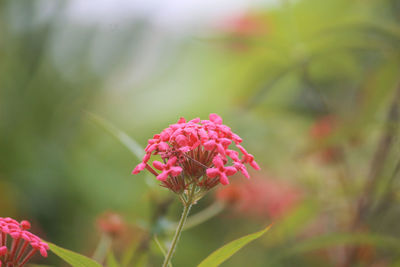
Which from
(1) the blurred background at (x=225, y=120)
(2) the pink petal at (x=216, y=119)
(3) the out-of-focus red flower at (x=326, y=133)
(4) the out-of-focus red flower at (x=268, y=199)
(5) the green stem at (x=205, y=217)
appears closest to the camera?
(2) the pink petal at (x=216, y=119)

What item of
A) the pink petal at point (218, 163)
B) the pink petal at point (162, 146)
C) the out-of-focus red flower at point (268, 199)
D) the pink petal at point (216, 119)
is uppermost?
the pink petal at point (216, 119)

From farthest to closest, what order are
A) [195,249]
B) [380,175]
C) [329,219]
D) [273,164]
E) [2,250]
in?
[273,164] → [195,249] → [329,219] → [380,175] → [2,250]

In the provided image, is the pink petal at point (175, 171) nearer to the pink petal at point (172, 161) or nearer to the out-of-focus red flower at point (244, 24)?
the pink petal at point (172, 161)

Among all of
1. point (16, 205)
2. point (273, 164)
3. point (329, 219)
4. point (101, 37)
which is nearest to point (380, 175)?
point (329, 219)

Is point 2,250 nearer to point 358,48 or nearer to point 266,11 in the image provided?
point 358,48

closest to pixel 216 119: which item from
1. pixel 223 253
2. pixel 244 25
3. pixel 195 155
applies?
pixel 195 155

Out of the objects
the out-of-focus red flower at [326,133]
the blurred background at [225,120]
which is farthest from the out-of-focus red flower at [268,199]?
the out-of-focus red flower at [326,133]

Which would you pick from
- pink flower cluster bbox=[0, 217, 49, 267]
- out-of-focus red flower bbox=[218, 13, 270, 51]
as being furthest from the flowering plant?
out-of-focus red flower bbox=[218, 13, 270, 51]

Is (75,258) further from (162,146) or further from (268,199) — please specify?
(268,199)

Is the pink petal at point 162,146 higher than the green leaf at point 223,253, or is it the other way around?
the pink petal at point 162,146
